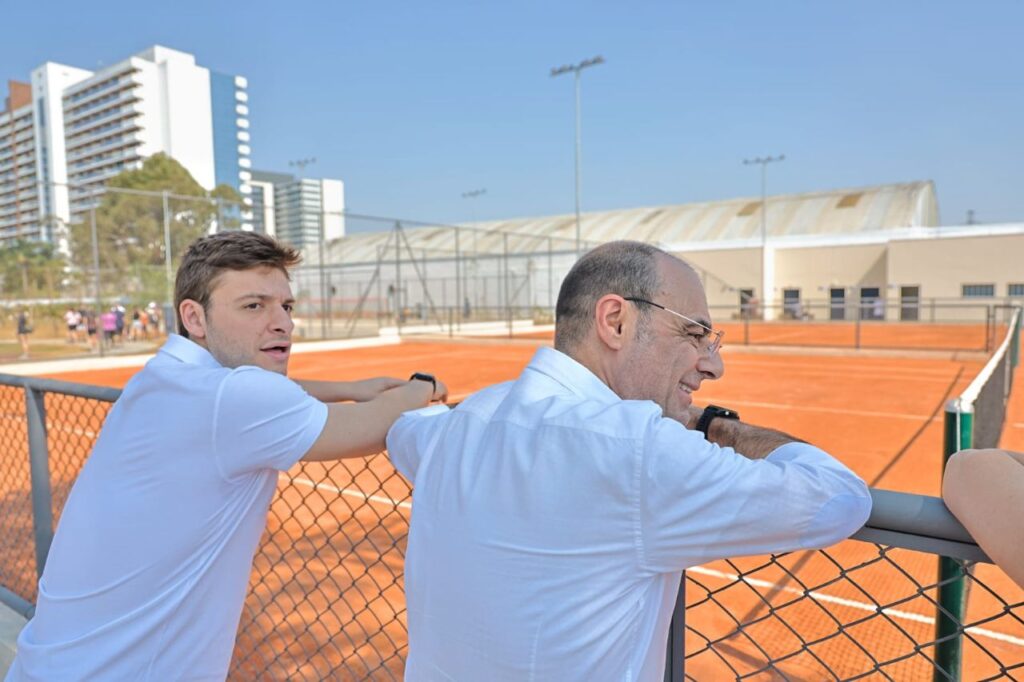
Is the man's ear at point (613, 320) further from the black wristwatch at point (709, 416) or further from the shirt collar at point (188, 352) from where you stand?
the shirt collar at point (188, 352)

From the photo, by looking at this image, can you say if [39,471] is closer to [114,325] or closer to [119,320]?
[114,325]

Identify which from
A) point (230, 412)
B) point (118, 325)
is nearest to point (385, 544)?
point (230, 412)

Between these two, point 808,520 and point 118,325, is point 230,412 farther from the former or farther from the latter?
point 118,325

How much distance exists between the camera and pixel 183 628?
179 centimetres

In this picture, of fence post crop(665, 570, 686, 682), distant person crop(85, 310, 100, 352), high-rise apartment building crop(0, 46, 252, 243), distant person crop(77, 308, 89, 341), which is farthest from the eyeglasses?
high-rise apartment building crop(0, 46, 252, 243)

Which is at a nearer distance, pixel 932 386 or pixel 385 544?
Result: pixel 385 544

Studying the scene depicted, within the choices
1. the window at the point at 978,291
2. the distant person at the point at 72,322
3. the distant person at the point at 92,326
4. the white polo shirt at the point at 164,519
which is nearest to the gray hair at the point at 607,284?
the white polo shirt at the point at 164,519

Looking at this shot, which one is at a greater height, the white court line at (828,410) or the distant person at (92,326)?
the distant person at (92,326)

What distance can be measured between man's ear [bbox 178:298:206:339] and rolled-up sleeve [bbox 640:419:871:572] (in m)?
1.38

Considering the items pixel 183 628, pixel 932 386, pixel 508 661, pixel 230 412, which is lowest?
pixel 932 386

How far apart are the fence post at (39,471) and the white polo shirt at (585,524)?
258 centimetres

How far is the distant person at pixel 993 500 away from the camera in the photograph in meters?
0.98

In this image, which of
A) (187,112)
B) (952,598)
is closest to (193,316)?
(952,598)

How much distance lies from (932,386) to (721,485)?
47.7ft
